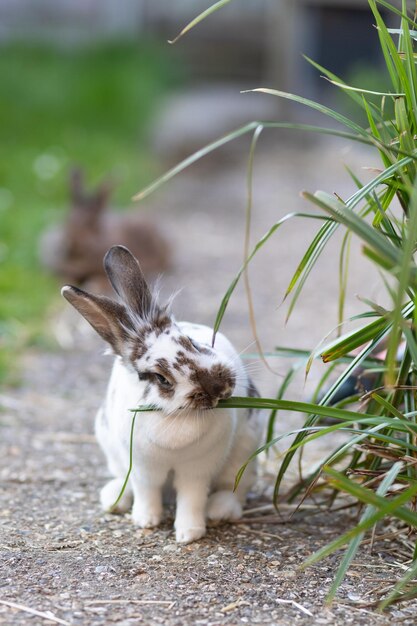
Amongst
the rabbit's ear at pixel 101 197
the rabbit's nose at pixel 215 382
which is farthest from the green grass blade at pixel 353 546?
the rabbit's ear at pixel 101 197

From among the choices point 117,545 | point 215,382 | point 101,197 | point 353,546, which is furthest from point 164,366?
point 101,197

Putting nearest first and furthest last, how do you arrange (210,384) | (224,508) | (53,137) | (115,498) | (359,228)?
(359,228) → (210,384) → (224,508) → (115,498) → (53,137)

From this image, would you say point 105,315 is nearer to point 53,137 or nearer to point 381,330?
point 381,330

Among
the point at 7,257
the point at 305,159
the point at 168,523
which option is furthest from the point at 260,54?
the point at 168,523

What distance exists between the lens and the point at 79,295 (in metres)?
2.62

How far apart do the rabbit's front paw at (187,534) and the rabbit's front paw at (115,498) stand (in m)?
0.27

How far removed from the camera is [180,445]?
262 centimetres

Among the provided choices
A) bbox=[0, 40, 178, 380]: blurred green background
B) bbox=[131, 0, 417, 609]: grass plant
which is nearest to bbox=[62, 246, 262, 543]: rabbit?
bbox=[131, 0, 417, 609]: grass plant

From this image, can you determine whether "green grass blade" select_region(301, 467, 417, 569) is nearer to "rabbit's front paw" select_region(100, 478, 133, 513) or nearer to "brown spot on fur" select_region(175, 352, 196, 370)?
"brown spot on fur" select_region(175, 352, 196, 370)

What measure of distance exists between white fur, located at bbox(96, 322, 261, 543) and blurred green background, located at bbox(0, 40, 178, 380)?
1.84 meters

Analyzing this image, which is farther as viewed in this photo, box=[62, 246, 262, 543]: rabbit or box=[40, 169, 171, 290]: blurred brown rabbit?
box=[40, 169, 171, 290]: blurred brown rabbit

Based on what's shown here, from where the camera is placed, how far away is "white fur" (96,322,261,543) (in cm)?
261

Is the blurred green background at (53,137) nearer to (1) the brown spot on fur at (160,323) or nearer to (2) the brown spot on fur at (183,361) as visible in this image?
(1) the brown spot on fur at (160,323)

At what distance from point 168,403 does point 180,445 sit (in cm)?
12
